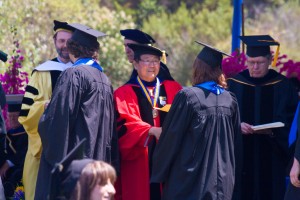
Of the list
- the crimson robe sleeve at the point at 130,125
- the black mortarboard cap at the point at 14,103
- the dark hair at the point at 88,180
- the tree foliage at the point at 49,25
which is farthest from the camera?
the tree foliage at the point at 49,25

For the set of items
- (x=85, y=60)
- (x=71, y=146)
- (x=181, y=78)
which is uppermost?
(x=85, y=60)

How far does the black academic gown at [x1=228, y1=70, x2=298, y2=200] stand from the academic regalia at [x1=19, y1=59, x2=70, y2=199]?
1.76 m

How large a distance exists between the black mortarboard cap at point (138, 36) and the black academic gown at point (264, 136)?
37.1 inches

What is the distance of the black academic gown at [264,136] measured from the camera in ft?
24.0

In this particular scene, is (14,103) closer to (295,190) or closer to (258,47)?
(258,47)

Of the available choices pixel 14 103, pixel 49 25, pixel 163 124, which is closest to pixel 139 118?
pixel 163 124

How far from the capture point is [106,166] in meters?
4.42

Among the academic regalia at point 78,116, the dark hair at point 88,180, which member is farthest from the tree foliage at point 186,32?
the dark hair at point 88,180

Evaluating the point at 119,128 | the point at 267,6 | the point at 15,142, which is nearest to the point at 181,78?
the point at 267,6

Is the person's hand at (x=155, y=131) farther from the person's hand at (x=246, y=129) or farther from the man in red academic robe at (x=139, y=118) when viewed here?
the person's hand at (x=246, y=129)

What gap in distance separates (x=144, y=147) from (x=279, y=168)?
4.58ft

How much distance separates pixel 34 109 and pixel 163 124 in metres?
1.33

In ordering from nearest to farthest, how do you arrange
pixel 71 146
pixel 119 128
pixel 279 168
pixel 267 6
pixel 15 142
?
pixel 71 146
pixel 119 128
pixel 279 168
pixel 15 142
pixel 267 6

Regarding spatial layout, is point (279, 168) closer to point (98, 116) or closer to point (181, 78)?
point (98, 116)
